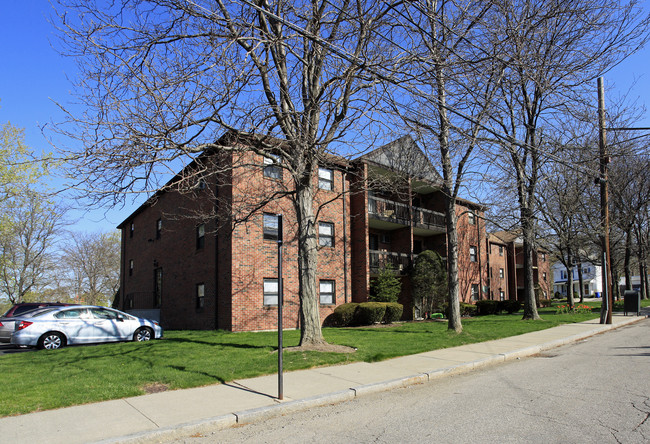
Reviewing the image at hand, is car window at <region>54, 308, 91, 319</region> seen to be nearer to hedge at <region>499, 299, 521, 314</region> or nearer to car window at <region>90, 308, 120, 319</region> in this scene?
car window at <region>90, 308, 120, 319</region>

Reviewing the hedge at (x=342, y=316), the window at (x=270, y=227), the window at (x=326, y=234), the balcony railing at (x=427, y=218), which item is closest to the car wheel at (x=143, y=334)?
the window at (x=270, y=227)

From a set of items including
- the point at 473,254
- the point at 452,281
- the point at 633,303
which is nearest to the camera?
the point at 452,281

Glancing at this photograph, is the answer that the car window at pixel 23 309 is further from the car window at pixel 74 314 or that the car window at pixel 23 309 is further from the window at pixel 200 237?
the window at pixel 200 237

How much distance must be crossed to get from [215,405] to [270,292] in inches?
478

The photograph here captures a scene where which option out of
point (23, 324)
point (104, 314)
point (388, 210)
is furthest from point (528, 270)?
point (23, 324)

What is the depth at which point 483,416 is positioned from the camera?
18.5ft

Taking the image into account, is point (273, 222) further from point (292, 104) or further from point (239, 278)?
point (292, 104)

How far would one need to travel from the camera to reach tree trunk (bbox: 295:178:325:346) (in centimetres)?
1083

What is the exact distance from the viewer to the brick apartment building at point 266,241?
1677cm

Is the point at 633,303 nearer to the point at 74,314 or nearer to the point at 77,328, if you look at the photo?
the point at 77,328

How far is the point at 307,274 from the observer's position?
1088 centimetres

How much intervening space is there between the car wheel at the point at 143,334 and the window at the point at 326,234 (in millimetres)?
8408

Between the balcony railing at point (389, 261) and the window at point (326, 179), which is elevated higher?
the window at point (326, 179)

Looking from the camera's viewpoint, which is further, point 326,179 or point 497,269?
point 497,269
